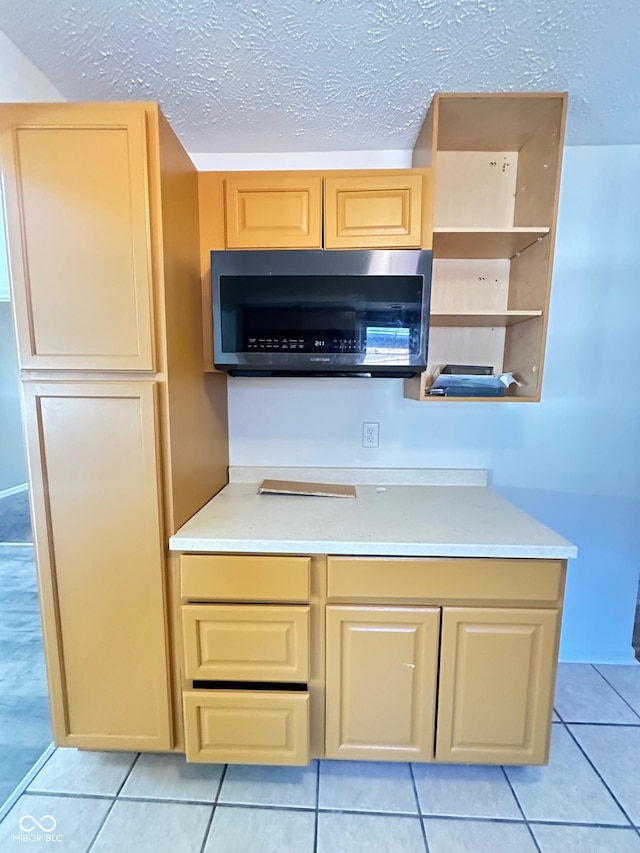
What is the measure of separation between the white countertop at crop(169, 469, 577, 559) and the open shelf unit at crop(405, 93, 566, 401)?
0.43 meters

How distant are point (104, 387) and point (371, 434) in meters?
1.06

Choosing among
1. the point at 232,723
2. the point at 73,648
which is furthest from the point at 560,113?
the point at 73,648

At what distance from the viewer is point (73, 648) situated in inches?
Answer: 46.6

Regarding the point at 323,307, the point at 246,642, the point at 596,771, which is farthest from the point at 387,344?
the point at 596,771

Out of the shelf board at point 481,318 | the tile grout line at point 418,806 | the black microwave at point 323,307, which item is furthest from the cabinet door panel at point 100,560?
the shelf board at point 481,318

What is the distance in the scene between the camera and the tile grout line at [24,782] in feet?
3.90

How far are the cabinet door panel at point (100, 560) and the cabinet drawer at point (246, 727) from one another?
0.38 feet

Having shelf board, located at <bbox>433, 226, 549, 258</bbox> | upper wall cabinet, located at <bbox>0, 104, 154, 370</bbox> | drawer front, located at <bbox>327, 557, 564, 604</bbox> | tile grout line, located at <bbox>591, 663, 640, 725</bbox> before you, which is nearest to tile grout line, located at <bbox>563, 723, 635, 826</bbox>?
tile grout line, located at <bbox>591, 663, 640, 725</bbox>

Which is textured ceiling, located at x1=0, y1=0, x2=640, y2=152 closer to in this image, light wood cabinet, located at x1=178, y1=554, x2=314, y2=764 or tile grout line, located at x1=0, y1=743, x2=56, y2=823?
light wood cabinet, located at x1=178, y1=554, x2=314, y2=764

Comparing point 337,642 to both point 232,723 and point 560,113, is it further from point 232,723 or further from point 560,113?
point 560,113

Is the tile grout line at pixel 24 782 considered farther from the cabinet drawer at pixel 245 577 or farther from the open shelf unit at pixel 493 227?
the open shelf unit at pixel 493 227

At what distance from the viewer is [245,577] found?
1131 mm

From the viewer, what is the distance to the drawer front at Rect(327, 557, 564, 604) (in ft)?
3.62

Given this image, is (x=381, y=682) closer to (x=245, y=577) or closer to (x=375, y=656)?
(x=375, y=656)
